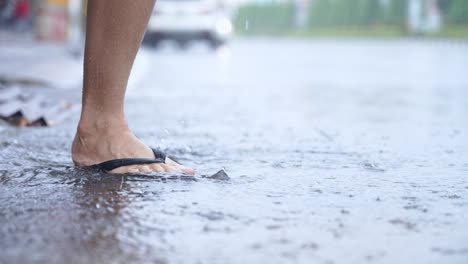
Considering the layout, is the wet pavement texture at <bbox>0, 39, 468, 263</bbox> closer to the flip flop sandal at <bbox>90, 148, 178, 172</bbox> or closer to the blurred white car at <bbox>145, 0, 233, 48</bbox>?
the flip flop sandal at <bbox>90, 148, 178, 172</bbox>

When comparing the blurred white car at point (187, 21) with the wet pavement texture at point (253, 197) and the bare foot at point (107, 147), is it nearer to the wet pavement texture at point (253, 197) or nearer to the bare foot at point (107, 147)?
the wet pavement texture at point (253, 197)

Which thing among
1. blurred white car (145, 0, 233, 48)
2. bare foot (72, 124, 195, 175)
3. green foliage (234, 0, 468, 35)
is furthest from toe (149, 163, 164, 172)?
green foliage (234, 0, 468, 35)

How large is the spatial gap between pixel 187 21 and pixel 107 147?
1672cm

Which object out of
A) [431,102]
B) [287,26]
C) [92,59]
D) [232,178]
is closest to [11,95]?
[92,59]

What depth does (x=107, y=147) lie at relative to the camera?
2.28m

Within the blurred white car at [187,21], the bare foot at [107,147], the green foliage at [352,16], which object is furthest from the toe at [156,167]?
the green foliage at [352,16]

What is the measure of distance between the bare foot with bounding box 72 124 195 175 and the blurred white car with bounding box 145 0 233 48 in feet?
53.5

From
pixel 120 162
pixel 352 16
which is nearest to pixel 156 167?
pixel 120 162

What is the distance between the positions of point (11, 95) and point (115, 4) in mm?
2003

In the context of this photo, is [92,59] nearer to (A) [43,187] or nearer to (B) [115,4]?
(B) [115,4]

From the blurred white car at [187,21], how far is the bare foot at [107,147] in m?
16.3

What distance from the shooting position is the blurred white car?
1862 centimetres

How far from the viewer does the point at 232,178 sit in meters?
2.15

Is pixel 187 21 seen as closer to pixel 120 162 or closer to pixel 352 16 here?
pixel 120 162
